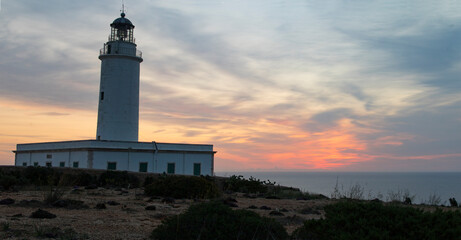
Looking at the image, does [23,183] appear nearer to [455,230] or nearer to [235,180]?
[235,180]

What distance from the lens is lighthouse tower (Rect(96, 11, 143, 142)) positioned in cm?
3347

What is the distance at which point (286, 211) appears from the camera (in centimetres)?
1177

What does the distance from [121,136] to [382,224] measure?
98.2 ft

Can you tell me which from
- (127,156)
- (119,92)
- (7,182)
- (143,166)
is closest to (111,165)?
(127,156)

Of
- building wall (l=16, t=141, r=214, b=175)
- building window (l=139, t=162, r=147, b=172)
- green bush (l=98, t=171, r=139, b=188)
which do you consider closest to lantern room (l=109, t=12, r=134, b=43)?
building wall (l=16, t=141, r=214, b=175)

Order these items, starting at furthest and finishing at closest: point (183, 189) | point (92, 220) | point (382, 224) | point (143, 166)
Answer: point (143, 166), point (183, 189), point (92, 220), point (382, 224)

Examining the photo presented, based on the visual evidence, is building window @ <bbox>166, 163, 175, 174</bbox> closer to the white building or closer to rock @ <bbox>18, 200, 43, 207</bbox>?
the white building

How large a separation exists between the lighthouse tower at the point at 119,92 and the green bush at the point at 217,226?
27.8m

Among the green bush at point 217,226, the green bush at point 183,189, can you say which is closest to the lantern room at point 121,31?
the green bush at point 183,189

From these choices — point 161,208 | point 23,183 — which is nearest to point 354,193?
point 161,208

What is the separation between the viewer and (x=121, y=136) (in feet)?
110

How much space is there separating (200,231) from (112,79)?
29233mm

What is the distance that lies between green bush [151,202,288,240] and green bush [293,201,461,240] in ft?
2.20

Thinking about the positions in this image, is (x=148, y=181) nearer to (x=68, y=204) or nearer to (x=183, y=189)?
(x=183, y=189)
